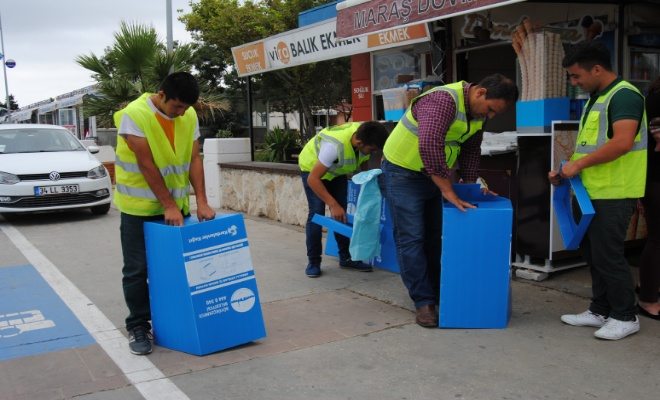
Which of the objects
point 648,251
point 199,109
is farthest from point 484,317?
point 199,109

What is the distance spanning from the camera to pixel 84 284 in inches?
216

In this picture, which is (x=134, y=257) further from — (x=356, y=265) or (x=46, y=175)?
(x=46, y=175)

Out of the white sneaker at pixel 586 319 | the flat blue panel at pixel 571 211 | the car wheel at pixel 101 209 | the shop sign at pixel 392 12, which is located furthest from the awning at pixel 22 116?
the white sneaker at pixel 586 319

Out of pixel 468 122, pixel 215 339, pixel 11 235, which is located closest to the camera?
pixel 215 339

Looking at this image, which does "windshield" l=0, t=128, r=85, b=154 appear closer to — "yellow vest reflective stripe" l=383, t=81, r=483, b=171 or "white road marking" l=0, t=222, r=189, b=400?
"white road marking" l=0, t=222, r=189, b=400

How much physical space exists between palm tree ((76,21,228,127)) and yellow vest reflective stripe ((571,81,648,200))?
1071cm

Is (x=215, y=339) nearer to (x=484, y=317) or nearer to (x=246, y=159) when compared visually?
(x=484, y=317)

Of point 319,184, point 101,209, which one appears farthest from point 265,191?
point 319,184

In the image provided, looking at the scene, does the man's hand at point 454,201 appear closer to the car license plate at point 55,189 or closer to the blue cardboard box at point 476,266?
the blue cardboard box at point 476,266

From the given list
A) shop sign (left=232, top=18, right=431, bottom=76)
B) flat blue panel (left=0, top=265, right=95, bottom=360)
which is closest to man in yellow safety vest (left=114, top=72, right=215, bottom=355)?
flat blue panel (left=0, top=265, right=95, bottom=360)

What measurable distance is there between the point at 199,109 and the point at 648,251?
38.1ft

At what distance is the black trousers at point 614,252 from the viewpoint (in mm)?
3654

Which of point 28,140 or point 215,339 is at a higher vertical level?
point 28,140

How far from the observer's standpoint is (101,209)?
31.7 ft
